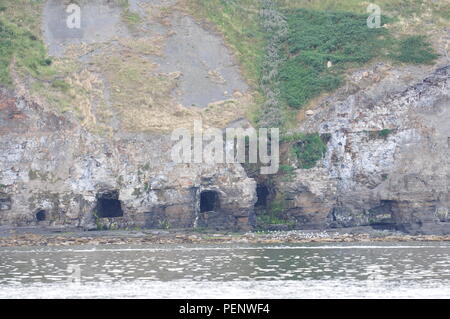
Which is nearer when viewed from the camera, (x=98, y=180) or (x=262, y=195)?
(x=98, y=180)

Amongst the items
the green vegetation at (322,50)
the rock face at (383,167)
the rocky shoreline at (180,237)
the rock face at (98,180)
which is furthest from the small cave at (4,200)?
the green vegetation at (322,50)

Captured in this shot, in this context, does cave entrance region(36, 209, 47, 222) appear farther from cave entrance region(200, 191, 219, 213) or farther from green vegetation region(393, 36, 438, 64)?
green vegetation region(393, 36, 438, 64)

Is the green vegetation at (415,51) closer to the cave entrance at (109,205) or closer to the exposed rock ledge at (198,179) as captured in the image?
the exposed rock ledge at (198,179)

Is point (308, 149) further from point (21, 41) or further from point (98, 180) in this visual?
point (21, 41)

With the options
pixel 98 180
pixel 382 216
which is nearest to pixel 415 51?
pixel 382 216

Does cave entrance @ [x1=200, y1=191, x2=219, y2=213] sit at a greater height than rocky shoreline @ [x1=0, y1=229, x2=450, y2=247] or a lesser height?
greater

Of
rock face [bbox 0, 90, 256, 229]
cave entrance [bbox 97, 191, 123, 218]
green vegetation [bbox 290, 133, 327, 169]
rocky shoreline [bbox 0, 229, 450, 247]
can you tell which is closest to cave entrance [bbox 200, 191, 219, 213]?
rock face [bbox 0, 90, 256, 229]
